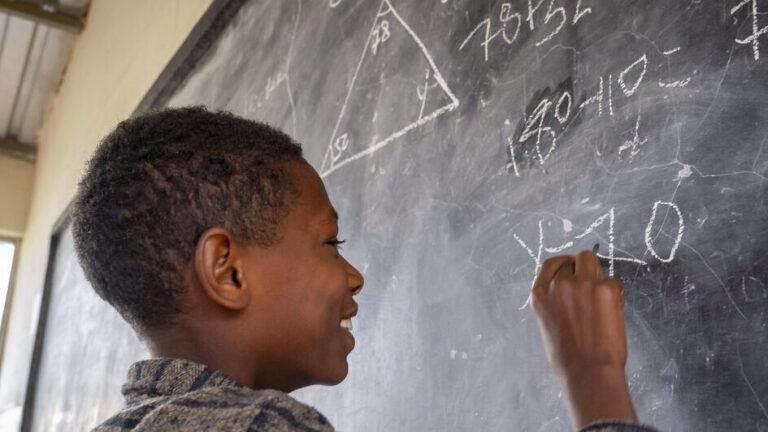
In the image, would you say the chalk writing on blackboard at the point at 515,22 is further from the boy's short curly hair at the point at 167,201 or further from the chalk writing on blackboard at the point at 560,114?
the boy's short curly hair at the point at 167,201

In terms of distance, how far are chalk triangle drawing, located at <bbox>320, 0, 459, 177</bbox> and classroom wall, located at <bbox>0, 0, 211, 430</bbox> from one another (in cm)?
114

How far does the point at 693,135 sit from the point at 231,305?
1.59ft

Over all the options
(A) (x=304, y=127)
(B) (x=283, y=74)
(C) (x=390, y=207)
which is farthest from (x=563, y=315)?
(B) (x=283, y=74)

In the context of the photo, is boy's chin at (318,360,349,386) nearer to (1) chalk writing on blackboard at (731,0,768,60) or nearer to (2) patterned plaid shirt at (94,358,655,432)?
(2) patterned plaid shirt at (94,358,655,432)

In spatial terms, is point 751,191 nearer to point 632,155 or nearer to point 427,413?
point 632,155

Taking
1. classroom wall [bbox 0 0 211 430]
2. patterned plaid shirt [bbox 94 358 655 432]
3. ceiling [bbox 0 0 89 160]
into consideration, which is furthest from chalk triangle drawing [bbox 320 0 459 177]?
ceiling [bbox 0 0 89 160]

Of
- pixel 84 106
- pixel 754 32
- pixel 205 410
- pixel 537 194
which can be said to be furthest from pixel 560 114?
pixel 84 106

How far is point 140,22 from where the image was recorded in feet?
10.9

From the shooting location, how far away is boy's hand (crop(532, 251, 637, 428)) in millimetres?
666

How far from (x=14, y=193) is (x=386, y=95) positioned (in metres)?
4.66

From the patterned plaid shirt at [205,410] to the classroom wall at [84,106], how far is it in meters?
1.98

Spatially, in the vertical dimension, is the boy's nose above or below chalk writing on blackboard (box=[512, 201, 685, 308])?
above

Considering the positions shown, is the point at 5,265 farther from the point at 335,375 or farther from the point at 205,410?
the point at 205,410

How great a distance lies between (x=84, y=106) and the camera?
4152 mm
